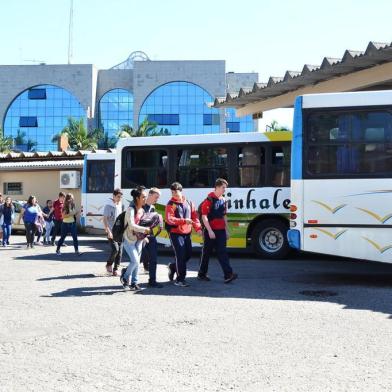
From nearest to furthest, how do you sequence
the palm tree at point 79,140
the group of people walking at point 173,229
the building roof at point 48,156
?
the group of people walking at point 173,229 → the building roof at point 48,156 → the palm tree at point 79,140

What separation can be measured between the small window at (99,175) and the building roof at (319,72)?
4.96 m

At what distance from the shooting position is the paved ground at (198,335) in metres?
4.94

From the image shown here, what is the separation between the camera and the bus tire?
1459cm

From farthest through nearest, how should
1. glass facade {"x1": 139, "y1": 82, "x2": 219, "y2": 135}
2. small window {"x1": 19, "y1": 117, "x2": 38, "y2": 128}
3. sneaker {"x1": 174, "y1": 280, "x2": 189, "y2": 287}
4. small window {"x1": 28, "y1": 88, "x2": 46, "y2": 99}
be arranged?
small window {"x1": 19, "y1": 117, "x2": 38, "y2": 128}, small window {"x1": 28, "y1": 88, "x2": 46, "y2": 99}, glass facade {"x1": 139, "y1": 82, "x2": 219, "y2": 135}, sneaker {"x1": 174, "y1": 280, "x2": 189, "y2": 287}

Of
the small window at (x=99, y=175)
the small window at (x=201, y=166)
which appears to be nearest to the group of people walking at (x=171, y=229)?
the small window at (x=201, y=166)

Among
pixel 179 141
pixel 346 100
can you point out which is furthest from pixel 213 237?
pixel 179 141

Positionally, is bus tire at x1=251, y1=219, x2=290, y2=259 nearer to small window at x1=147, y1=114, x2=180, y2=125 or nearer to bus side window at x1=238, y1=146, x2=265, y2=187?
bus side window at x1=238, y1=146, x2=265, y2=187

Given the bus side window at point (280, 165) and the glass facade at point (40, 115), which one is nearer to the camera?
the bus side window at point (280, 165)

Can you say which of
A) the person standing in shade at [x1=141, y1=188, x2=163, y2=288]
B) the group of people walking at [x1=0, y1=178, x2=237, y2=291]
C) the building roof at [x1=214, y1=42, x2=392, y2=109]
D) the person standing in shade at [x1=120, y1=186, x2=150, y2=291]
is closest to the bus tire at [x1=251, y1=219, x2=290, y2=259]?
the group of people walking at [x1=0, y1=178, x2=237, y2=291]

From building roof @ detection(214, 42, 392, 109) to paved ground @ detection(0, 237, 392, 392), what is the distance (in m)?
6.10

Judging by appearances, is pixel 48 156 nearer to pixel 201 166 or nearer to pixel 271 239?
pixel 201 166

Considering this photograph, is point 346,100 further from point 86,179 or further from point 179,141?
point 86,179

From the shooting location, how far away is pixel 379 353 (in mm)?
5734

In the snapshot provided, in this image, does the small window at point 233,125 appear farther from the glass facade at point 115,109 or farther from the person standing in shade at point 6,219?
the person standing in shade at point 6,219
